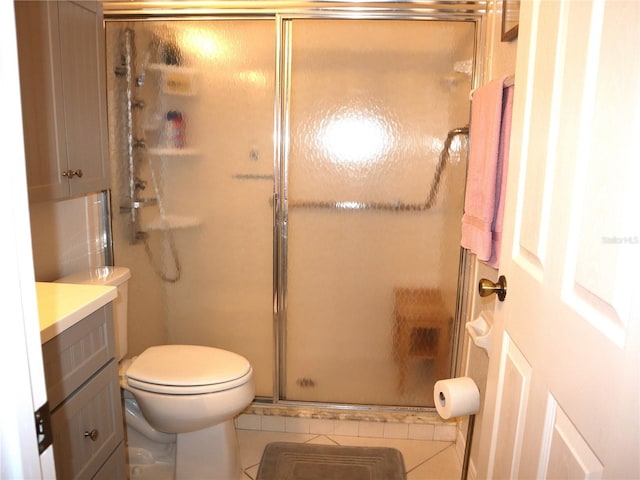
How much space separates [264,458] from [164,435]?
449 millimetres

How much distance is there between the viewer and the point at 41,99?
147 centimetres

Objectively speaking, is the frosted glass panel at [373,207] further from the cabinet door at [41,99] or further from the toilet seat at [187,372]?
the cabinet door at [41,99]

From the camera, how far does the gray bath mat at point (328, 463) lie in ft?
6.53

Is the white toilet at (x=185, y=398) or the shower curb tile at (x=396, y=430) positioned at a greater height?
the white toilet at (x=185, y=398)

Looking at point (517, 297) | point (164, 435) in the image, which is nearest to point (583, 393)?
point (517, 297)

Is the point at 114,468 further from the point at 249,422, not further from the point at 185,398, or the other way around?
the point at 249,422

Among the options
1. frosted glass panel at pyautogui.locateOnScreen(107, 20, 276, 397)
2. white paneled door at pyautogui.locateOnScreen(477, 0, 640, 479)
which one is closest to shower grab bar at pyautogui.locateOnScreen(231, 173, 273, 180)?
frosted glass panel at pyautogui.locateOnScreen(107, 20, 276, 397)

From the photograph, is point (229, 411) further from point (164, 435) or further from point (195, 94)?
point (195, 94)

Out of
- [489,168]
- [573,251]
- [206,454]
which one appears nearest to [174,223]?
[206,454]

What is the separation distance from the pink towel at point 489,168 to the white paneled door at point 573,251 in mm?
438

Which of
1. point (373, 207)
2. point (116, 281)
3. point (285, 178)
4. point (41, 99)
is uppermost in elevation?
point (41, 99)

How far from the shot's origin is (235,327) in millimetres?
2322

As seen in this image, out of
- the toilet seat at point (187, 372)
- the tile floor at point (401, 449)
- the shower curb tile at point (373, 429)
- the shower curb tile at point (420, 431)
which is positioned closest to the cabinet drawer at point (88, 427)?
the toilet seat at point (187, 372)

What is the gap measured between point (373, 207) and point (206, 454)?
49.7 inches
